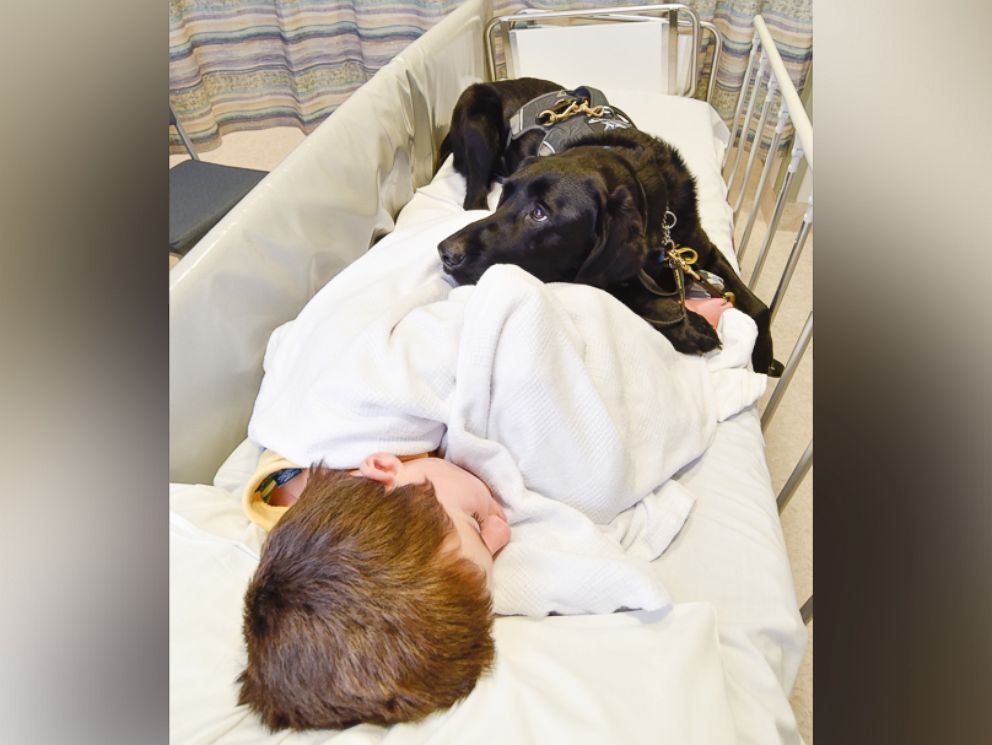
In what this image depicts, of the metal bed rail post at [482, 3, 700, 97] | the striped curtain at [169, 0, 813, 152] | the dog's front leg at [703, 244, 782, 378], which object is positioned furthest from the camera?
the striped curtain at [169, 0, 813, 152]

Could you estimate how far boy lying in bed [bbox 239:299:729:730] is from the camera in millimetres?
487

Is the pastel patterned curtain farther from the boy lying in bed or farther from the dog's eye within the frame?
the boy lying in bed

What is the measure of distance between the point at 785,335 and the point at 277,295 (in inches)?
56.5

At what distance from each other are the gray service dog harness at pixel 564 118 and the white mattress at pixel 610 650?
0.87 metres

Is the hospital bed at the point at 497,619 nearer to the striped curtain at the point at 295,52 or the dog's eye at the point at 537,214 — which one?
the dog's eye at the point at 537,214

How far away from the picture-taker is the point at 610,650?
1.92 ft

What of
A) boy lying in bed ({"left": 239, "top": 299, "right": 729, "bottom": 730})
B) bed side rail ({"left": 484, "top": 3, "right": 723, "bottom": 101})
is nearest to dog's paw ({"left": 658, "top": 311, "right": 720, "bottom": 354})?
boy lying in bed ({"left": 239, "top": 299, "right": 729, "bottom": 730})

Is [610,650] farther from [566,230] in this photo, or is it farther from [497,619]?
[566,230]

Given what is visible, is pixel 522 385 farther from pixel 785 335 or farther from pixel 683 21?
pixel 683 21

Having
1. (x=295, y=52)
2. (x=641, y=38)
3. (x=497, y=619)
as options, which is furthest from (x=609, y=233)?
(x=295, y=52)

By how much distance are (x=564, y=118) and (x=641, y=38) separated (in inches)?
28.3

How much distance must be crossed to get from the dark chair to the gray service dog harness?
2.22ft
